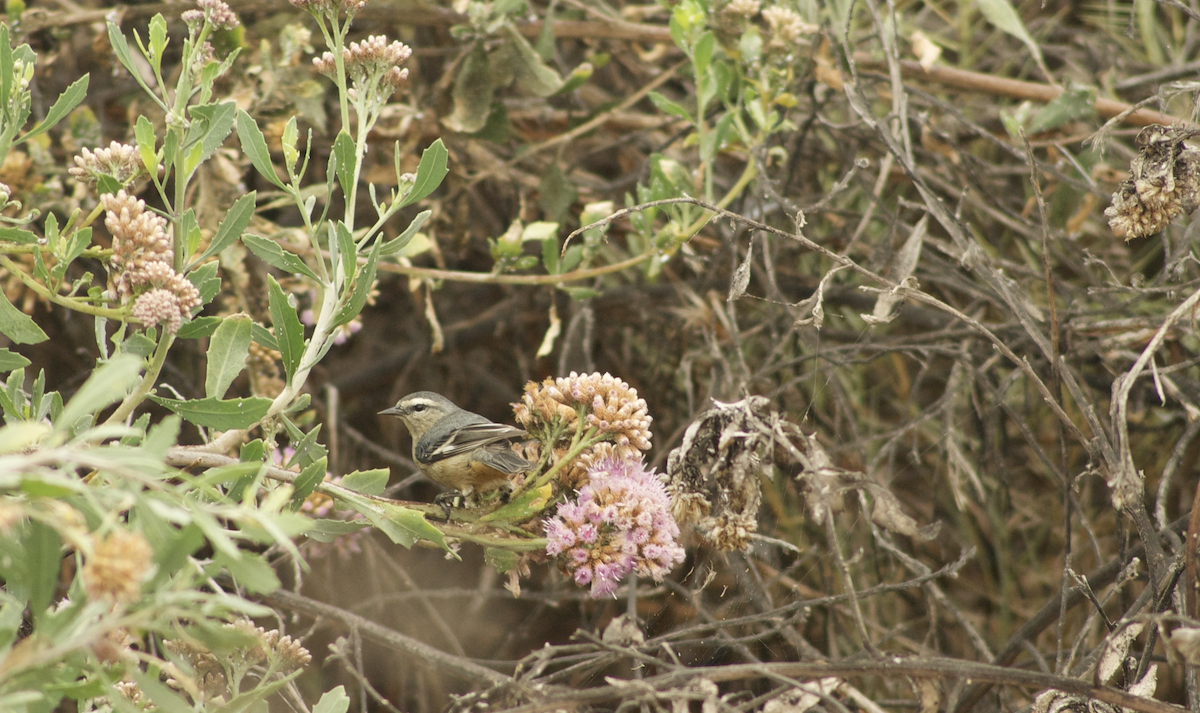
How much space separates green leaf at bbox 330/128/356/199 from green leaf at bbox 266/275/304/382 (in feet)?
0.67

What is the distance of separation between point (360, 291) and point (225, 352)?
0.23 m

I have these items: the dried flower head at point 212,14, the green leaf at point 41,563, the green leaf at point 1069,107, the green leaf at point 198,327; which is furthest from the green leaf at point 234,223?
the green leaf at point 1069,107

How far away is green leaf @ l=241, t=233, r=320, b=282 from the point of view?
1586 millimetres

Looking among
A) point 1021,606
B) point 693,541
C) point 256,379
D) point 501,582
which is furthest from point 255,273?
point 1021,606

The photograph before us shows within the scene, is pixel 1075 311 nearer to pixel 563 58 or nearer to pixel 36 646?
pixel 563 58

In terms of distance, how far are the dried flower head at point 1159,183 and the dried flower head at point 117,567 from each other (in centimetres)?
165

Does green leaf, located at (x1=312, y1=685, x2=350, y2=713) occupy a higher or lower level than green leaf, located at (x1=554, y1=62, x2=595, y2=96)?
lower

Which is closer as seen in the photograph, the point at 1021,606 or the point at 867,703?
the point at 867,703

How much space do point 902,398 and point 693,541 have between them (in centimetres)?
200

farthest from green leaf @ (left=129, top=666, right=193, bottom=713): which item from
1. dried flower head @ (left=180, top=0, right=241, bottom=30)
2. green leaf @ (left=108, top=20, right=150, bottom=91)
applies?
dried flower head @ (left=180, top=0, right=241, bottom=30)

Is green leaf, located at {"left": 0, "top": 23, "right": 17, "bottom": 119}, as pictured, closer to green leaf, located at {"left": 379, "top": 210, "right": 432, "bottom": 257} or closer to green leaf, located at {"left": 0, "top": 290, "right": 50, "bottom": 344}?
green leaf, located at {"left": 0, "top": 290, "right": 50, "bottom": 344}

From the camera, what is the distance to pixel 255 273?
8.83ft

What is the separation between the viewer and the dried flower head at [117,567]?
0.89 m

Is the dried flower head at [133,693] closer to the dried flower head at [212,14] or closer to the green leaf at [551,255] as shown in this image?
the dried flower head at [212,14]
